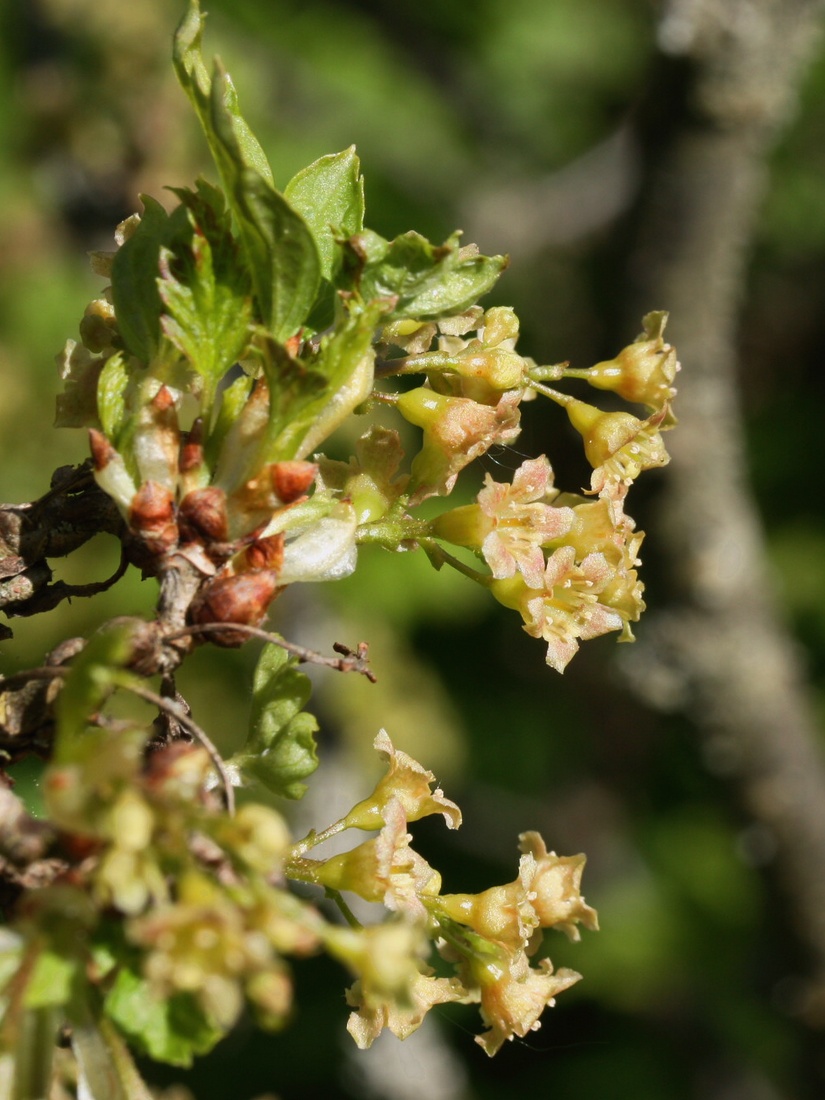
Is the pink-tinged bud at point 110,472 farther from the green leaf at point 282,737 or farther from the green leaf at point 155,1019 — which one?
the green leaf at point 155,1019

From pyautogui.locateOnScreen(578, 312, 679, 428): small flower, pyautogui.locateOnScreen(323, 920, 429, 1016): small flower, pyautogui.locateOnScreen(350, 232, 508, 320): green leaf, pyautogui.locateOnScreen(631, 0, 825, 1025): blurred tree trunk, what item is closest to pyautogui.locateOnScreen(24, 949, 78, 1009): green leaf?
pyautogui.locateOnScreen(323, 920, 429, 1016): small flower

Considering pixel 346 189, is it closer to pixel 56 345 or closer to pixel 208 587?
pixel 208 587

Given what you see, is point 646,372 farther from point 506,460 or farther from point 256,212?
point 506,460

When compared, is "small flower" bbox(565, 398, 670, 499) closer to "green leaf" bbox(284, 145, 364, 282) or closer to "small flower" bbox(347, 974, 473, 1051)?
Answer: "green leaf" bbox(284, 145, 364, 282)

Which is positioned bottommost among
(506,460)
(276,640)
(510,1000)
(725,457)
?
(725,457)

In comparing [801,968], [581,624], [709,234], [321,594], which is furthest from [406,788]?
[321,594]

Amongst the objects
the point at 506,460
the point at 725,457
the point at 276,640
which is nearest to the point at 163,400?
the point at 276,640

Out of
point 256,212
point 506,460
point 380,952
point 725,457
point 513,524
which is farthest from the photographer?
point 725,457
